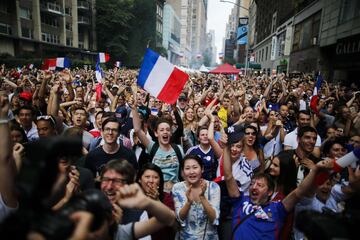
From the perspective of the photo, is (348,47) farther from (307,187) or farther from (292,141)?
(307,187)

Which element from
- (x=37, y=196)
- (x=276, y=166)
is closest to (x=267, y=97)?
(x=276, y=166)

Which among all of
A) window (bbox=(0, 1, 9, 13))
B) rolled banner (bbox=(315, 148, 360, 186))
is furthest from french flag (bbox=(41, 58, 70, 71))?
window (bbox=(0, 1, 9, 13))

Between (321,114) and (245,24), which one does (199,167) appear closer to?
(321,114)

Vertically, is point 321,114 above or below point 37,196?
below

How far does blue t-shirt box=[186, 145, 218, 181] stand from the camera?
4125 millimetres

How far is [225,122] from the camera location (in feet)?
23.7

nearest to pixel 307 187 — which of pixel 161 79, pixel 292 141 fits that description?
pixel 292 141

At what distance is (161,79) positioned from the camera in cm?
532

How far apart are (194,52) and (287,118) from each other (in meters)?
191

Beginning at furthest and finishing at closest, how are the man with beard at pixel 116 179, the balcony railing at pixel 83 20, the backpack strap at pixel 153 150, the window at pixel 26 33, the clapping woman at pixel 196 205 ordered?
the balcony railing at pixel 83 20 < the window at pixel 26 33 < the backpack strap at pixel 153 150 < the clapping woman at pixel 196 205 < the man with beard at pixel 116 179

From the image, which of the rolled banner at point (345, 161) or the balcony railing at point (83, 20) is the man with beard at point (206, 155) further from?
the balcony railing at point (83, 20)

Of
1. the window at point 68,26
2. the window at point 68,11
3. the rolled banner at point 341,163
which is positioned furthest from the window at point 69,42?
the rolled banner at point 341,163

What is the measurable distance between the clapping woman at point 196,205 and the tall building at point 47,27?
34318 millimetres

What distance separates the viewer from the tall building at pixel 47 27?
32.8 m
